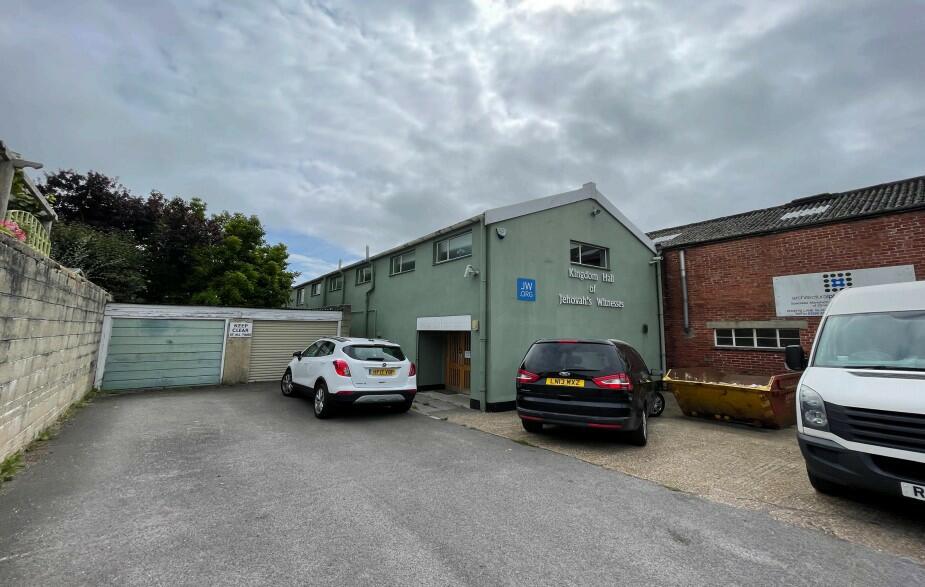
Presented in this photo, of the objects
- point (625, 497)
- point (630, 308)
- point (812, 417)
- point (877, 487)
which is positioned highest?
point (630, 308)

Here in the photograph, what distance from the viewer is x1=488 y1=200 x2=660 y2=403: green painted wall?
9391 millimetres

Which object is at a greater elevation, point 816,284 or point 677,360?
point 816,284

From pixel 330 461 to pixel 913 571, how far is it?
5.50 metres

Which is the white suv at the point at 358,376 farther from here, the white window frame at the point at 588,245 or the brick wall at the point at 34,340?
the white window frame at the point at 588,245

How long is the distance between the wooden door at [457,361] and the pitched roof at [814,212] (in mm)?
7783

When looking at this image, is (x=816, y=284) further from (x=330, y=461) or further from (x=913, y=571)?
(x=330, y=461)

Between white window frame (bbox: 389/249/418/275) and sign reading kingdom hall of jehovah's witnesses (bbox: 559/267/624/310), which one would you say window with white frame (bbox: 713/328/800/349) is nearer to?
sign reading kingdom hall of jehovah's witnesses (bbox: 559/267/624/310)

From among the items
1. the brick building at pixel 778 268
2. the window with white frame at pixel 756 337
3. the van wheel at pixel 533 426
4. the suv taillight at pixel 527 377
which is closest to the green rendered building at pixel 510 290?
the brick building at pixel 778 268

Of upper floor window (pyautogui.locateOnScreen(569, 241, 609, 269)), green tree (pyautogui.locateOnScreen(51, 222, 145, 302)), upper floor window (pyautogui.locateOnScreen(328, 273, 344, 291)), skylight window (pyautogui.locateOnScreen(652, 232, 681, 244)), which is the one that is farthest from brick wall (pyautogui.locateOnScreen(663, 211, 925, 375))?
green tree (pyautogui.locateOnScreen(51, 222, 145, 302))

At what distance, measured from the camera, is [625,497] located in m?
4.21

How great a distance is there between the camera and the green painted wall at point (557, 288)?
9.39 meters

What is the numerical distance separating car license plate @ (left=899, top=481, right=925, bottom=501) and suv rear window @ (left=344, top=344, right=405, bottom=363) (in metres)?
6.92

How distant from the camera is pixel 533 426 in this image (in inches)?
269

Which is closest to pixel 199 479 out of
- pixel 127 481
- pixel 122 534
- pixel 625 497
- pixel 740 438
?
pixel 127 481
